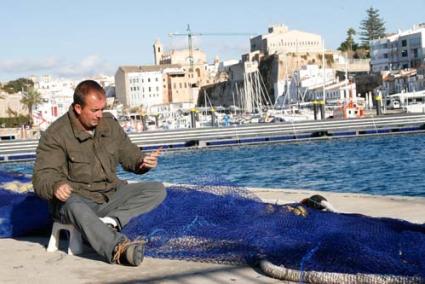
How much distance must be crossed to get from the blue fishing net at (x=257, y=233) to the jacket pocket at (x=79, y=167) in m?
0.48

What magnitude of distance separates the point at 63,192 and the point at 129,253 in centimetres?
59

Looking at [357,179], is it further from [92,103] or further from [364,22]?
[364,22]

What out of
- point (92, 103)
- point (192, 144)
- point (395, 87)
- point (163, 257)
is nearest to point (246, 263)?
point (163, 257)

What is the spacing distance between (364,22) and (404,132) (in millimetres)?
98372

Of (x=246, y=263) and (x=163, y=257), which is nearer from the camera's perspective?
(x=246, y=263)

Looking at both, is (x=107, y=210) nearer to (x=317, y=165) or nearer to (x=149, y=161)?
(x=149, y=161)

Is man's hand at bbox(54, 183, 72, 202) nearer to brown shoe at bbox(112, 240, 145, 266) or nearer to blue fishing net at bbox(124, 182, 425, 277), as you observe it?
brown shoe at bbox(112, 240, 145, 266)

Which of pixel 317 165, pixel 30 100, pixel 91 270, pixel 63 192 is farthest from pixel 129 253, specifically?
pixel 30 100

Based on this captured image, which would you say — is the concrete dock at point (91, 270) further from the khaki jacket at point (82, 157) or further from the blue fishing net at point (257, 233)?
the khaki jacket at point (82, 157)

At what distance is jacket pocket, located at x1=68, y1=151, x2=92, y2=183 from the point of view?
16.8ft

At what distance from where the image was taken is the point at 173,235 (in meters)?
5.20

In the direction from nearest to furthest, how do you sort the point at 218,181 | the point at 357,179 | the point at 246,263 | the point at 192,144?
the point at 246,263 < the point at 218,181 < the point at 357,179 < the point at 192,144

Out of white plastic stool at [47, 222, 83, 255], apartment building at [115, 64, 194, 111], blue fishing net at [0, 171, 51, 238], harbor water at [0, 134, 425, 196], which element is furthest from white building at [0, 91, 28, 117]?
white plastic stool at [47, 222, 83, 255]

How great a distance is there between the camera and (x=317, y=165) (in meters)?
24.5
